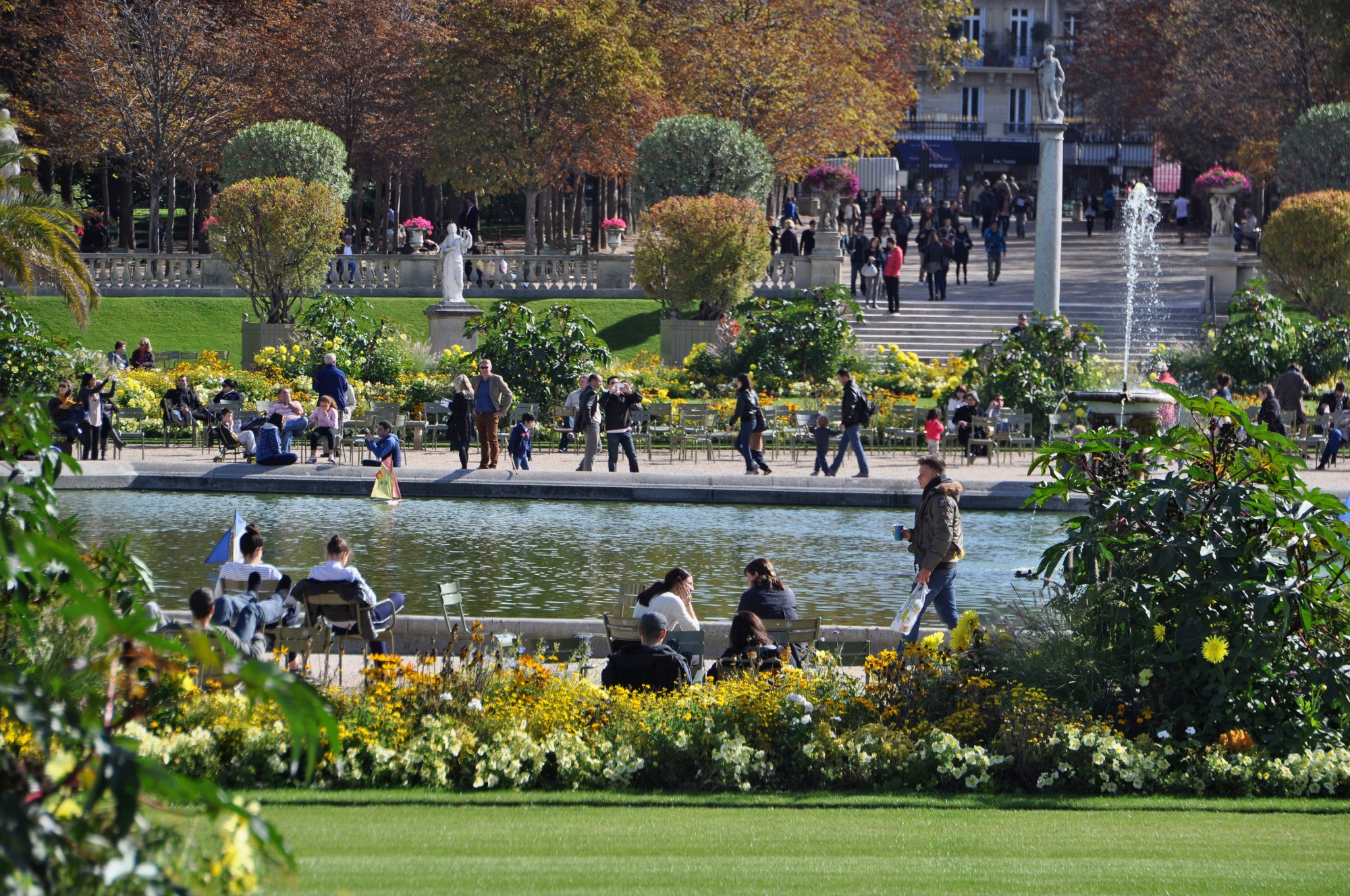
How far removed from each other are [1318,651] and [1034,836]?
2.46m

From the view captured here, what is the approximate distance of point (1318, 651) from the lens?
8.98 meters

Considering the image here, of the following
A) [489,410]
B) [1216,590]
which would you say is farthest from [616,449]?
[1216,590]

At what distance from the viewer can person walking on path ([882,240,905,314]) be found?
38188mm

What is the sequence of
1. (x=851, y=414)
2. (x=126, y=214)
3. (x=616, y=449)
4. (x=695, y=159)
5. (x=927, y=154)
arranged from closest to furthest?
(x=851, y=414) < (x=616, y=449) < (x=695, y=159) < (x=126, y=214) < (x=927, y=154)

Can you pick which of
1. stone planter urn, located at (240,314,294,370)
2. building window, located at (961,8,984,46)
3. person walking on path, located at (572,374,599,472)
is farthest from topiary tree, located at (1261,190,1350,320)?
Result: building window, located at (961,8,984,46)

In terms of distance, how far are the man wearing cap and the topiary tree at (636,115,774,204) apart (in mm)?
30803

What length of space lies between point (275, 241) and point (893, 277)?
14.1m

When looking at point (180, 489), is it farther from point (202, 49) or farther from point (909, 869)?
point (202, 49)

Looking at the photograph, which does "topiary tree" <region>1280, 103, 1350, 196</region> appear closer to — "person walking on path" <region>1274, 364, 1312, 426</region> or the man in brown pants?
"person walking on path" <region>1274, 364, 1312, 426</region>

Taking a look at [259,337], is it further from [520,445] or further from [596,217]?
[596,217]

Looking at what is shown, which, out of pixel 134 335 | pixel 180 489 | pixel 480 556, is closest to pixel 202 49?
pixel 134 335

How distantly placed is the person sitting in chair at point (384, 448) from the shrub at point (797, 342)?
9550mm

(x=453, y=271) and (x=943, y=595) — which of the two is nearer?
(x=943, y=595)

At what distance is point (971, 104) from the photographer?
8238 centimetres
